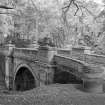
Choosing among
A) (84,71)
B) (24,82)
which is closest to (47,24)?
(24,82)

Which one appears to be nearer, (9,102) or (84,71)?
(9,102)

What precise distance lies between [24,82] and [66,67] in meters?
11.3

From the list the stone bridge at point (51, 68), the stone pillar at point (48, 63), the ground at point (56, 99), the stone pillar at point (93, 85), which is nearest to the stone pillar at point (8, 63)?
the stone bridge at point (51, 68)

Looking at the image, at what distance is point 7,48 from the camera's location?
2023 centimetres

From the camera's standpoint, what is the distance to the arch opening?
19.0 metres

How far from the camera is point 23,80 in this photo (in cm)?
2047

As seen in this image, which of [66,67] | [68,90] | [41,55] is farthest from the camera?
[41,55]

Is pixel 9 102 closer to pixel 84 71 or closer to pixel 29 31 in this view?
pixel 84 71

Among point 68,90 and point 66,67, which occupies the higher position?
point 66,67

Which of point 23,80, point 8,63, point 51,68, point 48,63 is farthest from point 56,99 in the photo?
point 8,63

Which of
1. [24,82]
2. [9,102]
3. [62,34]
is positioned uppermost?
[62,34]

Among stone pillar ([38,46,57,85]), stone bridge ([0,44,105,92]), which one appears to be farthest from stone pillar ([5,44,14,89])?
stone pillar ([38,46,57,85])

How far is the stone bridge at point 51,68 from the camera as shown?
7750 millimetres

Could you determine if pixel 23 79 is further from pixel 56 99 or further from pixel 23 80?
pixel 56 99
